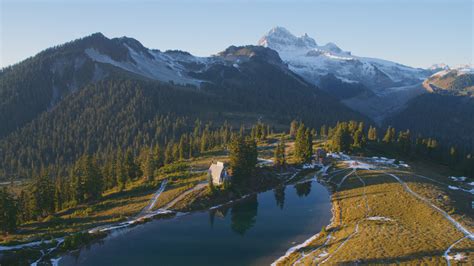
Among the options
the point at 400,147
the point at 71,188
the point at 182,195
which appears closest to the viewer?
the point at 182,195

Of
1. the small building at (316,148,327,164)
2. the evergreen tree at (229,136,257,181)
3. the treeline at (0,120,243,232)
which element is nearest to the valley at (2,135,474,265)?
the treeline at (0,120,243,232)

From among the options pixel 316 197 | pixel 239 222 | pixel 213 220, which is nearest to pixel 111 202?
pixel 213 220

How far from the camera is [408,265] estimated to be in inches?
1844

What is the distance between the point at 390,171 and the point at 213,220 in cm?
5485

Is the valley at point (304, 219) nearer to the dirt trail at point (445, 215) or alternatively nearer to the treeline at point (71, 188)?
the dirt trail at point (445, 215)

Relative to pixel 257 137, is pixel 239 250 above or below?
below

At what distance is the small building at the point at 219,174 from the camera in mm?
94062

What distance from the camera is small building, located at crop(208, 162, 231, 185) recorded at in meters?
94.1

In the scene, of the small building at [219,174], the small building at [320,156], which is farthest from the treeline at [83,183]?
the small building at [320,156]

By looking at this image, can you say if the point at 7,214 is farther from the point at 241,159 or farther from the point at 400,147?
the point at 400,147

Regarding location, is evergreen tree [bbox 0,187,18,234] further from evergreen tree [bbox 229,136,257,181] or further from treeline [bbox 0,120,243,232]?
evergreen tree [bbox 229,136,257,181]

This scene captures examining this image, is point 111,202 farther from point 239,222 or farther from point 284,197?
point 284,197

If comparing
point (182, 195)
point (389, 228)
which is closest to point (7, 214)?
point (182, 195)

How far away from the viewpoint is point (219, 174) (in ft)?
310
